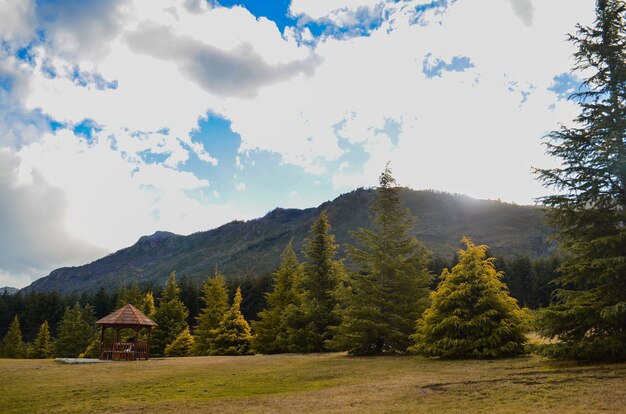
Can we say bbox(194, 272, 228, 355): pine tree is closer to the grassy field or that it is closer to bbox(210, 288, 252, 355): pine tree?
bbox(210, 288, 252, 355): pine tree

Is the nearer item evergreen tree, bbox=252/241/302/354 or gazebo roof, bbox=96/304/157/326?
gazebo roof, bbox=96/304/157/326

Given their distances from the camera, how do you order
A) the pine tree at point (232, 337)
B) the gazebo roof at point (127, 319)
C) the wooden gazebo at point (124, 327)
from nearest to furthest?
1. the gazebo roof at point (127, 319)
2. the wooden gazebo at point (124, 327)
3. the pine tree at point (232, 337)

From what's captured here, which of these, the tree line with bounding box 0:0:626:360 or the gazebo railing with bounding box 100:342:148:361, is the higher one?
the tree line with bounding box 0:0:626:360

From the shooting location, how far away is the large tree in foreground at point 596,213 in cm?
1451

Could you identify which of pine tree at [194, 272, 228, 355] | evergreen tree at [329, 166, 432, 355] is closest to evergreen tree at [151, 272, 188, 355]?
pine tree at [194, 272, 228, 355]

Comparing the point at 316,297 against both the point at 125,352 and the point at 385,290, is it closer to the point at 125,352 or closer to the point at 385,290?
the point at 385,290

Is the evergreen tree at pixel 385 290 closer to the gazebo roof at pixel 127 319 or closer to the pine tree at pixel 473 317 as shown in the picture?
the pine tree at pixel 473 317

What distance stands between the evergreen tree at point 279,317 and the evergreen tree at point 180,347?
9.81m

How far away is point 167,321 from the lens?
48.4 metres

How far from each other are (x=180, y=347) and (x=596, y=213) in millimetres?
39943

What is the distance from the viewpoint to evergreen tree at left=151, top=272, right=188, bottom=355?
46.9 m

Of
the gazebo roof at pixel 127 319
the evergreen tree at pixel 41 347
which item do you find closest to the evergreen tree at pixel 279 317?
the gazebo roof at pixel 127 319

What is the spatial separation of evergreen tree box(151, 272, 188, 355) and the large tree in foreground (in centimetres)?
4063

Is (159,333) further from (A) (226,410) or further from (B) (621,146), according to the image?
(B) (621,146)
